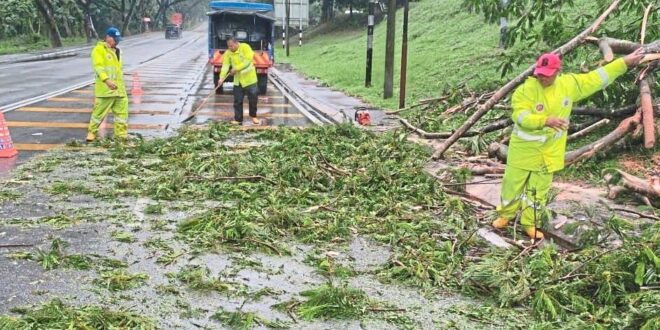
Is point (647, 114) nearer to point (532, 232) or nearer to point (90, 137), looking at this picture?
point (532, 232)

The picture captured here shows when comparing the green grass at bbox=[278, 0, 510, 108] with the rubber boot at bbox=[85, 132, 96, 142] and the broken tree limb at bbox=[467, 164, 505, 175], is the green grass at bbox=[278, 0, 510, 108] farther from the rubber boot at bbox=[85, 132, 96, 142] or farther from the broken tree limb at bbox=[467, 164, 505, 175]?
the rubber boot at bbox=[85, 132, 96, 142]

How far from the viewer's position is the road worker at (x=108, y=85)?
379 inches

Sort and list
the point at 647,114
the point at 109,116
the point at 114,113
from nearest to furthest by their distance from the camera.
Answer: the point at 647,114 < the point at 114,113 < the point at 109,116

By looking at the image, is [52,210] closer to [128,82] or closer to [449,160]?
[449,160]

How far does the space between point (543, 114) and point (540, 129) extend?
0.13 m

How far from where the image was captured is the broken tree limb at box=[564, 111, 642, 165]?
7211 millimetres

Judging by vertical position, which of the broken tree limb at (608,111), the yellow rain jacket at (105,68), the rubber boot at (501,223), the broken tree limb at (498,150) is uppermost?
the yellow rain jacket at (105,68)

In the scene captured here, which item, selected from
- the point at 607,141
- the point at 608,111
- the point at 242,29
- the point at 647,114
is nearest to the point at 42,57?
the point at 242,29

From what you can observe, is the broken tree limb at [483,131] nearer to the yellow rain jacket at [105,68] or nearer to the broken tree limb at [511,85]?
the broken tree limb at [511,85]

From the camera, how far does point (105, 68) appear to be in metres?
9.64

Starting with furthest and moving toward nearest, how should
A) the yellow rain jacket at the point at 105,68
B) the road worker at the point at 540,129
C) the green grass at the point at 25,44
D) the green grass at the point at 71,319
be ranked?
the green grass at the point at 25,44 → the yellow rain jacket at the point at 105,68 → the road worker at the point at 540,129 → the green grass at the point at 71,319

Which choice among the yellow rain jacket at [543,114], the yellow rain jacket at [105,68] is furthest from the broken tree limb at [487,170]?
the yellow rain jacket at [105,68]

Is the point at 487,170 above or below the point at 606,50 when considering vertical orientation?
below

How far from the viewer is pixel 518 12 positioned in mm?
9992
